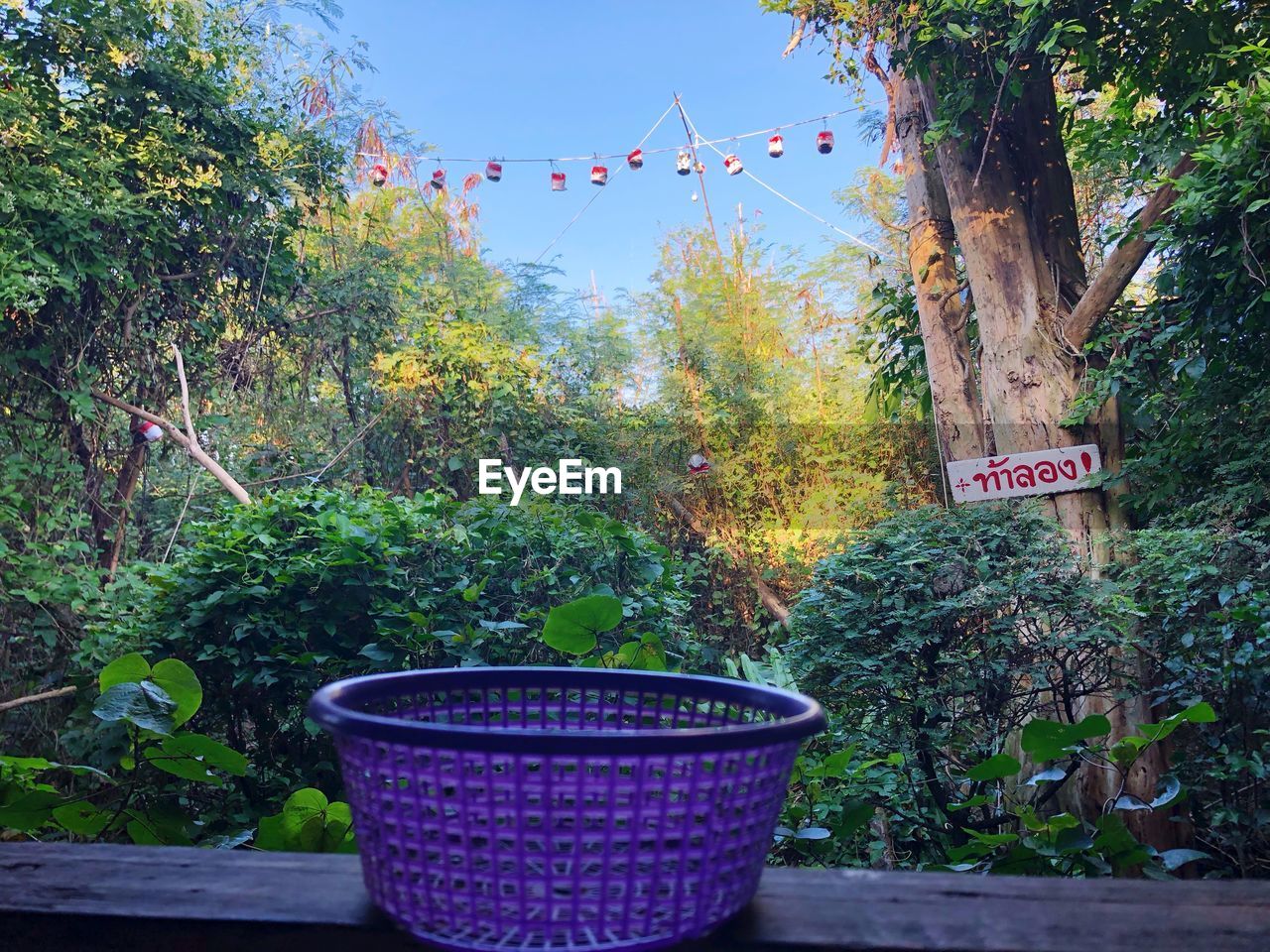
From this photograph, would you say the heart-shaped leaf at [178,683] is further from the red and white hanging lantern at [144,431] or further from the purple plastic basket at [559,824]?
the red and white hanging lantern at [144,431]

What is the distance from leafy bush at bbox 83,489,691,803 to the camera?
1537 millimetres

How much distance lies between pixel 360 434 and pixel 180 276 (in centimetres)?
108

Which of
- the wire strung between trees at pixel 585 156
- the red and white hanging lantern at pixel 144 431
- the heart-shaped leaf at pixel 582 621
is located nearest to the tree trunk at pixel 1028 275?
the heart-shaped leaf at pixel 582 621

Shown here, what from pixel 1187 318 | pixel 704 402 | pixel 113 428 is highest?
pixel 704 402

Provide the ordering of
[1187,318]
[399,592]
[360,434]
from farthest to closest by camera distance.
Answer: [360,434], [1187,318], [399,592]

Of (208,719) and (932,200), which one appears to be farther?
(932,200)

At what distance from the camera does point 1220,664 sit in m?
1.37

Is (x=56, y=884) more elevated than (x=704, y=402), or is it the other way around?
(x=704, y=402)

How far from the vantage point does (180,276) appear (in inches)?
106

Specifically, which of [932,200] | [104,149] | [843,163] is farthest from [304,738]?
[843,163]

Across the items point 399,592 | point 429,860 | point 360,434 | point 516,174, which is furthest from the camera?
point 516,174

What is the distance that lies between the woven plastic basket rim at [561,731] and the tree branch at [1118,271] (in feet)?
5.72

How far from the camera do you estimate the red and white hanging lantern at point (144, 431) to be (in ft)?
8.66

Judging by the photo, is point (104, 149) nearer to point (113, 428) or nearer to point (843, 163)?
point (113, 428)
